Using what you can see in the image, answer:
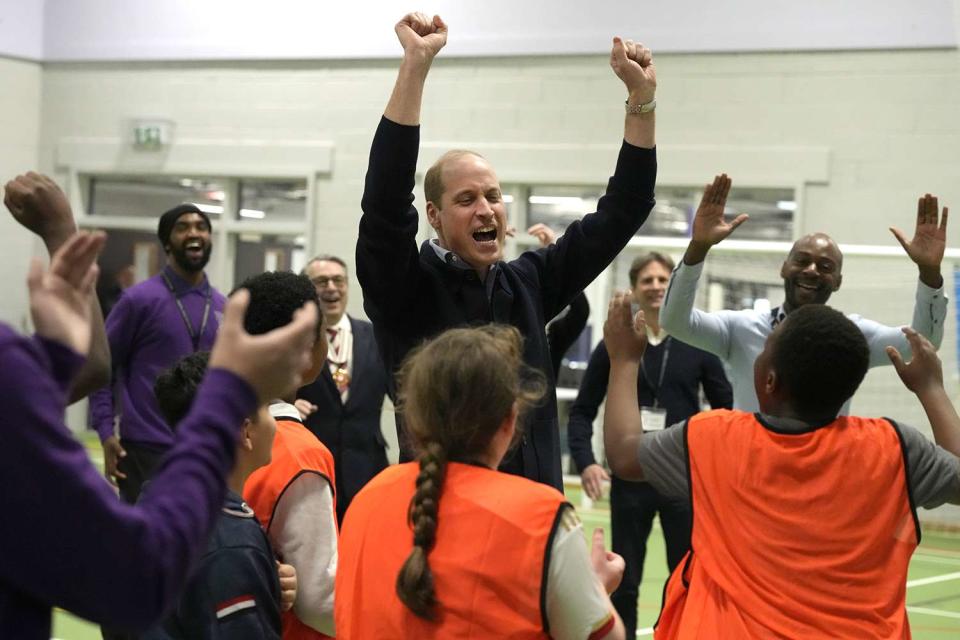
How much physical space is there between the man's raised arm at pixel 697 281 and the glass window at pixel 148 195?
881 cm

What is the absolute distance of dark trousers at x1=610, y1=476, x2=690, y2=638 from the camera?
16.2 ft

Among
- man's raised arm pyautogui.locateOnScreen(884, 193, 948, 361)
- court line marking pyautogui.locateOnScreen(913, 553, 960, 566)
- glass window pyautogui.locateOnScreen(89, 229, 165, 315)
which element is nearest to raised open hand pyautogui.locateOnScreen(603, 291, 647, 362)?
man's raised arm pyautogui.locateOnScreen(884, 193, 948, 361)

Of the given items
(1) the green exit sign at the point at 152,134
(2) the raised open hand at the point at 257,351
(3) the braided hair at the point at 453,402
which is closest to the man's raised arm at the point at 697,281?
(3) the braided hair at the point at 453,402

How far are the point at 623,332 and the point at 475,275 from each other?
0.41m

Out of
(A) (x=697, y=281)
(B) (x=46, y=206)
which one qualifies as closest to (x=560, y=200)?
(A) (x=697, y=281)

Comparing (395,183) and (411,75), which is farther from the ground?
(411,75)

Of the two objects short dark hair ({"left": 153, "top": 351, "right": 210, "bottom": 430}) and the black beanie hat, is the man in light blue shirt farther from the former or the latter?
the black beanie hat

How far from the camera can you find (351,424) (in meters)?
5.16

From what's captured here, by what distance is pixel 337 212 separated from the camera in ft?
37.1

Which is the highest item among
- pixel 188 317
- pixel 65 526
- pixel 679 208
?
pixel 679 208

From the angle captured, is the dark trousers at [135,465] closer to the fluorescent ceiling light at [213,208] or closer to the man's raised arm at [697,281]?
the man's raised arm at [697,281]

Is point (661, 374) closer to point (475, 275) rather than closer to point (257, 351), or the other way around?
point (475, 275)

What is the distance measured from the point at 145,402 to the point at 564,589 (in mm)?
3759

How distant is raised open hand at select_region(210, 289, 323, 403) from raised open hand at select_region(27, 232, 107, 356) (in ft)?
0.52
